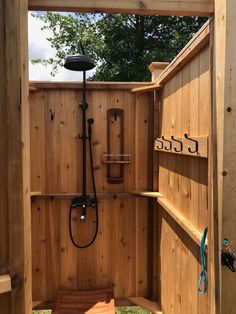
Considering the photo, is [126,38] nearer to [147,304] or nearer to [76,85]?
[76,85]

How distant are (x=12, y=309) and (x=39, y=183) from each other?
67.9 inches

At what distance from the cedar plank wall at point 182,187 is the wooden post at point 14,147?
2.74ft

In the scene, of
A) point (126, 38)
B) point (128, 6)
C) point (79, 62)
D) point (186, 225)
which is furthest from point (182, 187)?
point (126, 38)

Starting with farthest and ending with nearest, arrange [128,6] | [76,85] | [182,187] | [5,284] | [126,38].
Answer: [126,38] → [76,85] → [182,187] → [128,6] → [5,284]

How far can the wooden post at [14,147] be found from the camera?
1075 millimetres

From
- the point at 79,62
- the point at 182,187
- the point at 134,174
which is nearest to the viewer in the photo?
the point at 182,187

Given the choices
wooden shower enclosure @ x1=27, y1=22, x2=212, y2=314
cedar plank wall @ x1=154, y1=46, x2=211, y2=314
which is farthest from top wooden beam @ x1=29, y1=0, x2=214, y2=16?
wooden shower enclosure @ x1=27, y1=22, x2=212, y2=314

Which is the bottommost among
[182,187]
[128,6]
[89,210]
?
[89,210]

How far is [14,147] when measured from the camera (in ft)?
3.58

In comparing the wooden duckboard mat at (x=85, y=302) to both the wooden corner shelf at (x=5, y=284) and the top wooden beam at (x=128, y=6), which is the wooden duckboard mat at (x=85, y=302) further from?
the top wooden beam at (x=128, y=6)

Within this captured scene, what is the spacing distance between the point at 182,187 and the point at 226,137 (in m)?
0.84

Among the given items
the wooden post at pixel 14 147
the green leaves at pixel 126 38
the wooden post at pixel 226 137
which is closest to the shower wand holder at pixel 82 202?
the wooden post at pixel 14 147

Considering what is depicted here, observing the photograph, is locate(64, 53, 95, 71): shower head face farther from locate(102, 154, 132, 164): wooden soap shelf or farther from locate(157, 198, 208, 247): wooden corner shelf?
locate(157, 198, 208, 247): wooden corner shelf

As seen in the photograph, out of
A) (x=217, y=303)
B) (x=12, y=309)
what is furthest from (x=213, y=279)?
(x=12, y=309)
